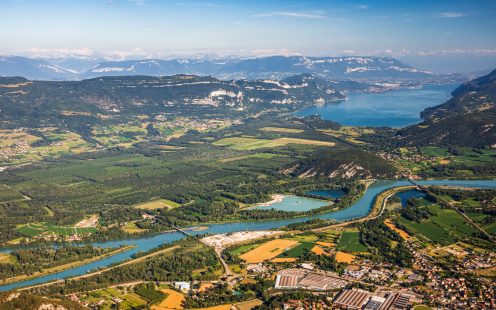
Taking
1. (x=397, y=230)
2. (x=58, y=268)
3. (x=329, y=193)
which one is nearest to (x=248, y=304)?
(x=58, y=268)

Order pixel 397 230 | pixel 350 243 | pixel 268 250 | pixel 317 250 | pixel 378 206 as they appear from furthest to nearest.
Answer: pixel 378 206, pixel 397 230, pixel 350 243, pixel 268 250, pixel 317 250

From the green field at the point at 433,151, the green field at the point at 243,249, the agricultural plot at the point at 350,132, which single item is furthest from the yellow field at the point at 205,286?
the agricultural plot at the point at 350,132

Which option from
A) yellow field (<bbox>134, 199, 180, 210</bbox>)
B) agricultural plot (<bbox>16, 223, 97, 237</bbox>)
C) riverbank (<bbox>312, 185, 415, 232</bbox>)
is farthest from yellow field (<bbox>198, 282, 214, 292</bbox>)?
yellow field (<bbox>134, 199, 180, 210</bbox>)

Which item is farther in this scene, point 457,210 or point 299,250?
point 457,210

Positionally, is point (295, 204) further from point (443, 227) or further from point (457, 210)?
point (457, 210)

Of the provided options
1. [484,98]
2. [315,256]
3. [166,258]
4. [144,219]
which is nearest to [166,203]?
[144,219]

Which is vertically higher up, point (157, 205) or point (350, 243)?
point (350, 243)
